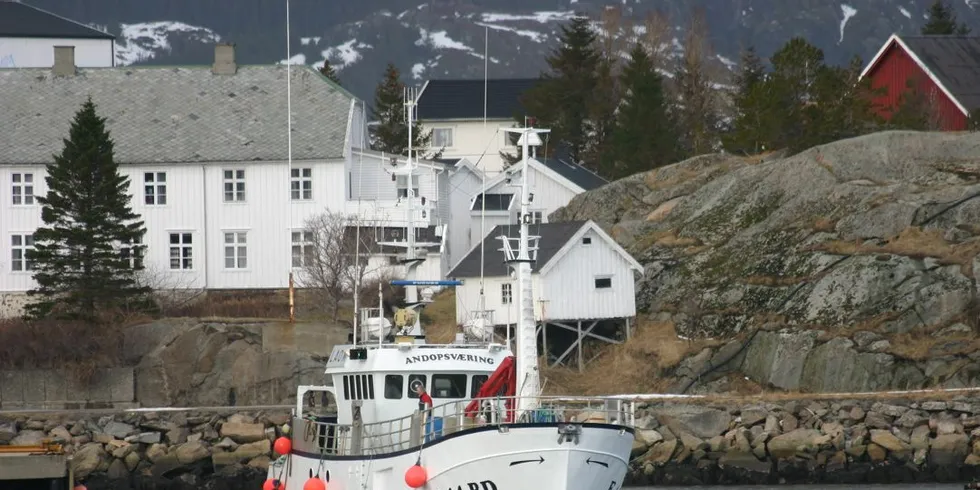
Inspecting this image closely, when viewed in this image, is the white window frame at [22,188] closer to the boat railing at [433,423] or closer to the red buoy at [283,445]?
the red buoy at [283,445]

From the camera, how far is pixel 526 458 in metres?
29.9

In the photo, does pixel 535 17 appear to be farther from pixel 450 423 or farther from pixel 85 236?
pixel 450 423

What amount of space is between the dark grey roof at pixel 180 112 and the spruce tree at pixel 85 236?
6150mm

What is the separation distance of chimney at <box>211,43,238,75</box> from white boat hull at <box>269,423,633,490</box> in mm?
38664

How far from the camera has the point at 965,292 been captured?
5272 cm

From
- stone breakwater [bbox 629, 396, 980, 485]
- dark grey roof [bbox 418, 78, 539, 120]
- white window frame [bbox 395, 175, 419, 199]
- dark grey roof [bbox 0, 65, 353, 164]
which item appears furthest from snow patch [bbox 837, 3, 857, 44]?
stone breakwater [bbox 629, 396, 980, 485]

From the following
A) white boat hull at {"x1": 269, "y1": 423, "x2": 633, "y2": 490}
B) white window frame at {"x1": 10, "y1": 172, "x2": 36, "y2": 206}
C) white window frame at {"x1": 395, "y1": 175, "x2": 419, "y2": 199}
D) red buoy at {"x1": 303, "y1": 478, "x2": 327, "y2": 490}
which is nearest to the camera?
Result: white boat hull at {"x1": 269, "y1": 423, "x2": 633, "y2": 490}

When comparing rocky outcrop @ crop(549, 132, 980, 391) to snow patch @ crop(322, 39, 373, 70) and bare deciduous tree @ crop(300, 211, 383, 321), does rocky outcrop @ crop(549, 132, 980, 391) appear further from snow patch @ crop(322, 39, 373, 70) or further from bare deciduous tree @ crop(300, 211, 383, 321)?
snow patch @ crop(322, 39, 373, 70)

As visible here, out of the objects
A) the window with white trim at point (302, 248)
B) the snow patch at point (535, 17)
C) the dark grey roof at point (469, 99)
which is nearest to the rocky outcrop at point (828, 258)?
the window with white trim at point (302, 248)

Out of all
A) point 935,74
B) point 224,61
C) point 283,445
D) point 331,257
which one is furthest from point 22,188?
point 935,74

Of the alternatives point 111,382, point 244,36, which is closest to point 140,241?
point 111,382

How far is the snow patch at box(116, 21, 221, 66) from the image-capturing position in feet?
475

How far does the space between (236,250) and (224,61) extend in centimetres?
819

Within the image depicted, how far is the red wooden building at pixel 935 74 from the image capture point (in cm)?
7031
